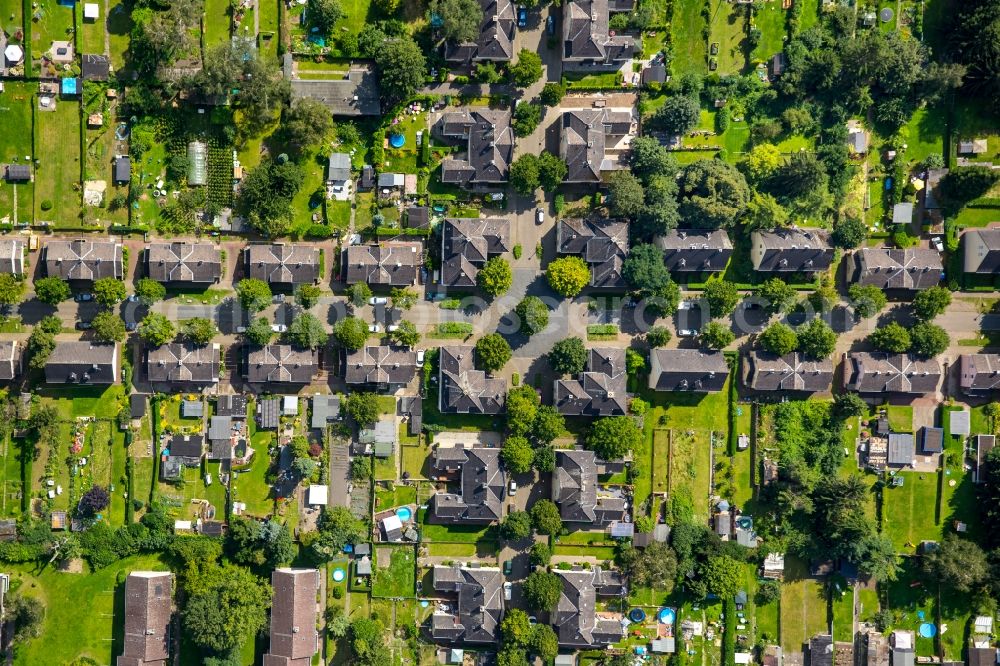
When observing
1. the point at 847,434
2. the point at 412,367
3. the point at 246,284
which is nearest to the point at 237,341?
the point at 246,284

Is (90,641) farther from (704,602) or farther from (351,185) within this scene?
(704,602)

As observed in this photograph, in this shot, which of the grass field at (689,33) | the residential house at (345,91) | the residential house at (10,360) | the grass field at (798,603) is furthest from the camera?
the grass field at (798,603)

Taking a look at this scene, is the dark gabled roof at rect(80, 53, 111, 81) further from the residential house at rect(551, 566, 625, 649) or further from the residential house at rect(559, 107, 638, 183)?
the residential house at rect(551, 566, 625, 649)

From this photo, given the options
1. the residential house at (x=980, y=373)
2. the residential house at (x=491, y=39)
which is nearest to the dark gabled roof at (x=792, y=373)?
the residential house at (x=980, y=373)

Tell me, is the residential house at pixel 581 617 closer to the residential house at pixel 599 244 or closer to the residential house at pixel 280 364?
the residential house at pixel 599 244

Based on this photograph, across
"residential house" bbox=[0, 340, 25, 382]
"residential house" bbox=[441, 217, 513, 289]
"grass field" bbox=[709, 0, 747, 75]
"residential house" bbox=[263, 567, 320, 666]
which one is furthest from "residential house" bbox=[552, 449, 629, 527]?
"residential house" bbox=[0, 340, 25, 382]

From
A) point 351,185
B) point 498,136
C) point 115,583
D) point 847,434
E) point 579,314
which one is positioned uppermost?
point 498,136

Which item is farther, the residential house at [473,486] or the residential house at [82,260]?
the residential house at [473,486]
